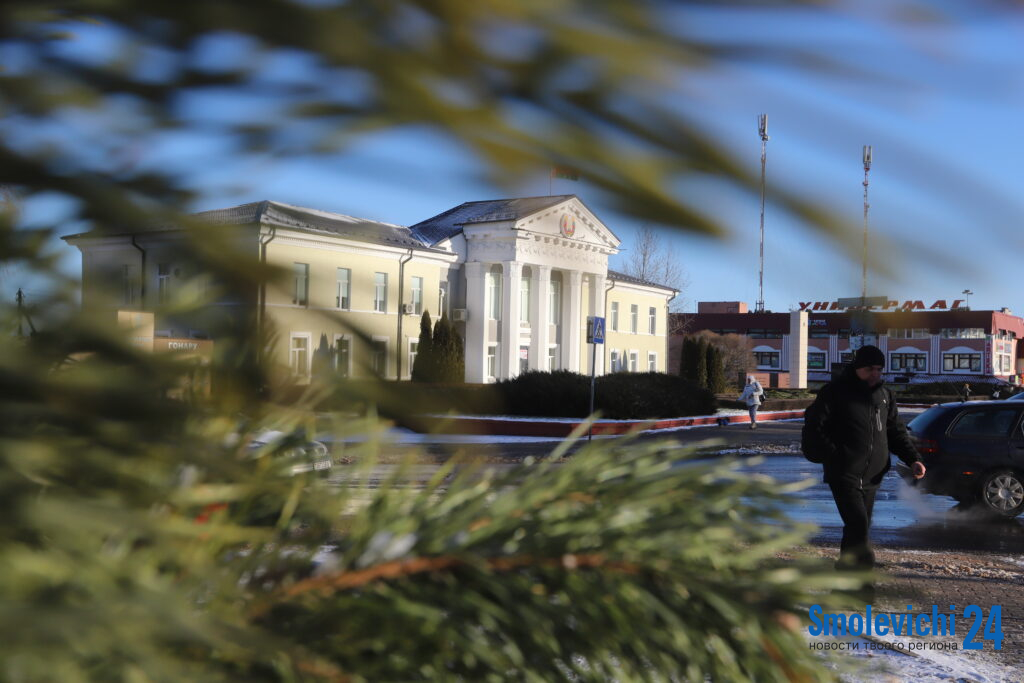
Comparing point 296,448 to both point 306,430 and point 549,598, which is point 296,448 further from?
point 549,598

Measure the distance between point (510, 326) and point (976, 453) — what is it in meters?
33.3

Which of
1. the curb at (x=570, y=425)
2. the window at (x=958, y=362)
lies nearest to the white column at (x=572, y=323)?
the curb at (x=570, y=425)

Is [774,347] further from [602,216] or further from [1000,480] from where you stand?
[602,216]

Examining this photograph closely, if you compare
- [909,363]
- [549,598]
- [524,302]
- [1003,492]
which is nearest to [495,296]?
[524,302]

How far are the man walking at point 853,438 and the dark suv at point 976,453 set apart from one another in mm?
4885

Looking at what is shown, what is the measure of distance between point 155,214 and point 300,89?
0.10 metres

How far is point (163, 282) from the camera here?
547 millimetres

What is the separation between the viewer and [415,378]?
621mm

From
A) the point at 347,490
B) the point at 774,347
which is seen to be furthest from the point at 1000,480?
the point at 774,347

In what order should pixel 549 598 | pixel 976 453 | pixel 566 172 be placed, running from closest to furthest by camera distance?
pixel 566 172
pixel 549 598
pixel 976 453

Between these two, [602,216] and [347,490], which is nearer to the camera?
[602,216]

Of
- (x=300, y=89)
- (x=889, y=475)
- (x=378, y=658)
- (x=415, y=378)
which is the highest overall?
(x=300, y=89)

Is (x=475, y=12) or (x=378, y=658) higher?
(x=475, y=12)

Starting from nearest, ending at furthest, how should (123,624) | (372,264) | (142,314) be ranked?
1. (123,624)
2. (142,314)
3. (372,264)
